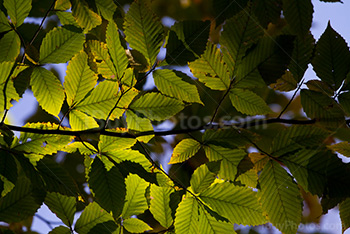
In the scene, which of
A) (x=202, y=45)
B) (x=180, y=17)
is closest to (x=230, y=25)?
(x=202, y=45)

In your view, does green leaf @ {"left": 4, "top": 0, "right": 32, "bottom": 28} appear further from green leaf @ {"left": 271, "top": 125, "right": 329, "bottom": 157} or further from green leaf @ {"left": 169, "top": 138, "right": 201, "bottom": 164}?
green leaf @ {"left": 271, "top": 125, "right": 329, "bottom": 157}

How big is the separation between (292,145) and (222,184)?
0.56ft

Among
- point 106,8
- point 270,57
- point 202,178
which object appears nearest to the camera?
point 270,57

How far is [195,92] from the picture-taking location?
68 cm

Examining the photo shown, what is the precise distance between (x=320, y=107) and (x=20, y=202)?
28.2 inches

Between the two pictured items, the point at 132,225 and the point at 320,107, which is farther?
the point at 132,225

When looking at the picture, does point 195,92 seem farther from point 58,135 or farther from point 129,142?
point 58,135

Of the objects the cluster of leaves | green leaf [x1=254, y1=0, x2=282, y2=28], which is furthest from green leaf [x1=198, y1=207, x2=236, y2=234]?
green leaf [x1=254, y1=0, x2=282, y2=28]

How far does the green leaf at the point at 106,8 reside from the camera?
0.81 m

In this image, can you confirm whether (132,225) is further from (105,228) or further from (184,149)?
(184,149)

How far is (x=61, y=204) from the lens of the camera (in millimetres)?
792

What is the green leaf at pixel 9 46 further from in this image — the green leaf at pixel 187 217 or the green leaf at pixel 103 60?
the green leaf at pixel 187 217

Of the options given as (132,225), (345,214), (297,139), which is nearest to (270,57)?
(297,139)

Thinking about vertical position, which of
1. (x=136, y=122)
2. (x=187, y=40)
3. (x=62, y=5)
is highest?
(x=62, y=5)
